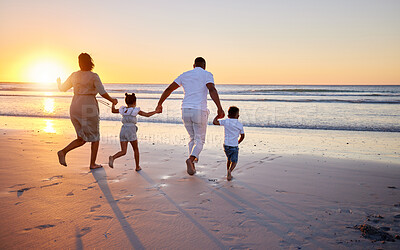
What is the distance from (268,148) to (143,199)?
4.37 m

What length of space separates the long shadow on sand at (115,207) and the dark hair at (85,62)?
1765mm

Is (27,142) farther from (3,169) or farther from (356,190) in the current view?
(356,190)

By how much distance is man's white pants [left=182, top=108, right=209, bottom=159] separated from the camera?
15.8 feet

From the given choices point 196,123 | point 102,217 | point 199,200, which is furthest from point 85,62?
point 199,200

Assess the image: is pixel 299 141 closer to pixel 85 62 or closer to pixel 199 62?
pixel 199 62

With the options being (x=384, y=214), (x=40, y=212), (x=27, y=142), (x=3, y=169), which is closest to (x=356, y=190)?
(x=384, y=214)

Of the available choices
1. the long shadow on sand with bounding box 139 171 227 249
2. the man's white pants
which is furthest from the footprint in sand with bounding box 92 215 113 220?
the man's white pants

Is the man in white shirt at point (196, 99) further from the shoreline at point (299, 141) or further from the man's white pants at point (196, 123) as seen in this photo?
the shoreline at point (299, 141)

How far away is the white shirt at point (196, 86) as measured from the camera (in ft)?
15.8

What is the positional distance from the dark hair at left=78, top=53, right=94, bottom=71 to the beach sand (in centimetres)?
176

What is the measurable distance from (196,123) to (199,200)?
1.54m

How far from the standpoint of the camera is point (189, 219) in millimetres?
3117

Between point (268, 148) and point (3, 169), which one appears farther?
point (268, 148)

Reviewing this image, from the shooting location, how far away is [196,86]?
15.8 ft
